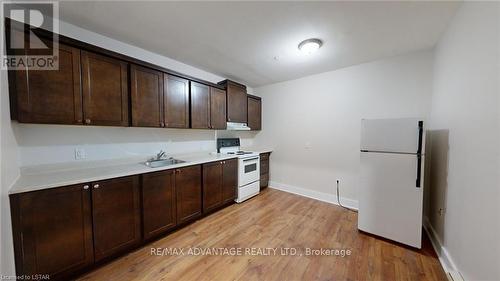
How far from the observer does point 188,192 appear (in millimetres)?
2352

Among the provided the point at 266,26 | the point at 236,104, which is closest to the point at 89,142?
the point at 236,104

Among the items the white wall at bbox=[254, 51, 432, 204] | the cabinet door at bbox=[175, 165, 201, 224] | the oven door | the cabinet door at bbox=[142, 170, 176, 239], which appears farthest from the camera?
the oven door

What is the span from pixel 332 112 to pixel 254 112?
5.48ft

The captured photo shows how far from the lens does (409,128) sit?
1.89 m

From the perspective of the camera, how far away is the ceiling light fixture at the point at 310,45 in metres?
2.09

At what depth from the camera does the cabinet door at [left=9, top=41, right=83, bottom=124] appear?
139 centimetres

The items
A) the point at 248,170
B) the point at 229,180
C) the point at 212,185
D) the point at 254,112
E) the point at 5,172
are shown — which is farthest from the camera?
the point at 254,112

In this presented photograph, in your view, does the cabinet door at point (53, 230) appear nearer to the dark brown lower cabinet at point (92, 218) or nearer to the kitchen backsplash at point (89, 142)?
the dark brown lower cabinet at point (92, 218)

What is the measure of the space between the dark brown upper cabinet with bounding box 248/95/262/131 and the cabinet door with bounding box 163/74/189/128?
1.59 meters

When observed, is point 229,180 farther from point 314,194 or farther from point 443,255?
point 443,255

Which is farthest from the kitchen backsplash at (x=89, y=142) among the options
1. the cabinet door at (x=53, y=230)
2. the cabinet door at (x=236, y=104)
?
the cabinet door at (x=236, y=104)

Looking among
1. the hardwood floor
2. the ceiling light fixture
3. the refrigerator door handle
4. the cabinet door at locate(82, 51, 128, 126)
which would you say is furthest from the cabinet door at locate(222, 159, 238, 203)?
the refrigerator door handle

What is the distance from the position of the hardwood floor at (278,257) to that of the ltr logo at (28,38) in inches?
76.4

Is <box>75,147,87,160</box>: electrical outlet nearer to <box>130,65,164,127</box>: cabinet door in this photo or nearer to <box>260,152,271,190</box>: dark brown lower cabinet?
<box>130,65,164,127</box>: cabinet door
